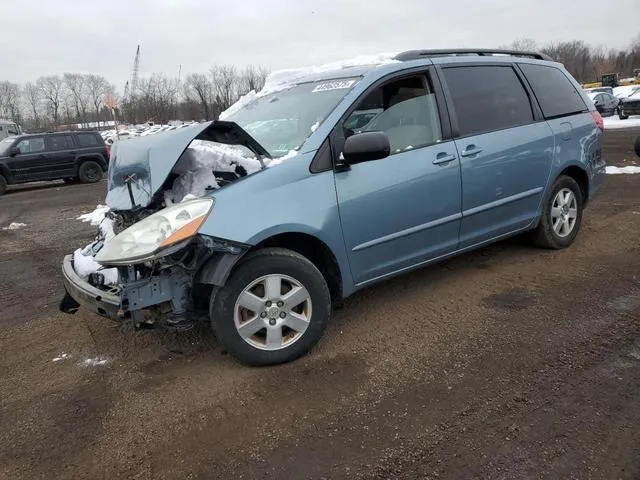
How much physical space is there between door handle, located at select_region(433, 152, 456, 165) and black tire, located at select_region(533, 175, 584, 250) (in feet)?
4.79

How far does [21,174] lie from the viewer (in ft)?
50.5

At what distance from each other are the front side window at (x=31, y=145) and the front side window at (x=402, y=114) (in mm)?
15075

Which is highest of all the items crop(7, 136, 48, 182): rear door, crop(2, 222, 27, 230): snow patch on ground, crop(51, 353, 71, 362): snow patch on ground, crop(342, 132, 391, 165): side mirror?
crop(7, 136, 48, 182): rear door

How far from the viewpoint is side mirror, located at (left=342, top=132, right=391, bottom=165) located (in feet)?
10.6

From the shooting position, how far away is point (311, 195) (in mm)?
3186

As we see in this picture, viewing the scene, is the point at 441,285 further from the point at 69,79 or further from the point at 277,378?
the point at 69,79

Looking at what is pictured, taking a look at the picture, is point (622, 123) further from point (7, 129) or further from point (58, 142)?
point (7, 129)

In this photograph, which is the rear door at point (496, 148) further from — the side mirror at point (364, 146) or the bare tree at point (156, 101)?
the bare tree at point (156, 101)

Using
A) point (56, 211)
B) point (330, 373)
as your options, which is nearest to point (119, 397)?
point (330, 373)

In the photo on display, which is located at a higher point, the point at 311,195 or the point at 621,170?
the point at 311,195

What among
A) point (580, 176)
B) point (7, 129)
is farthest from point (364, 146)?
point (7, 129)

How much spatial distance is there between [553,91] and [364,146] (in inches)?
107

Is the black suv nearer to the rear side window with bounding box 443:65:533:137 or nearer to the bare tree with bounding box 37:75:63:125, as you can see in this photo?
the rear side window with bounding box 443:65:533:137

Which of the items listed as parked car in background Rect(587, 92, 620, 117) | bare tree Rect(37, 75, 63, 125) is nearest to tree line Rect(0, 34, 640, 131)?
bare tree Rect(37, 75, 63, 125)
